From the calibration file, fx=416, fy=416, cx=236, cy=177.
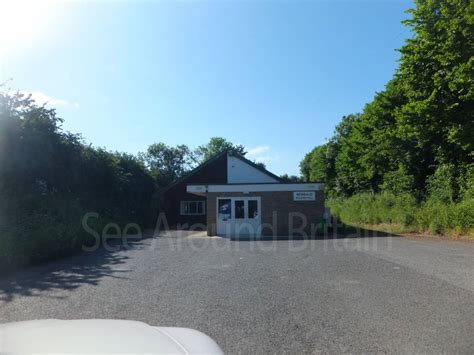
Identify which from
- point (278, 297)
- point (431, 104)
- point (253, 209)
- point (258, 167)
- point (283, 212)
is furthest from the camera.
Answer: point (258, 167)

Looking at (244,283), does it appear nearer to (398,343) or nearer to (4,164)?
(398,343)

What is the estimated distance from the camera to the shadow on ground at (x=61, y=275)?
8.88m

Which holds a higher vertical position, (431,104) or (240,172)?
(431,104)

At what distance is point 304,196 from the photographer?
23.8 m

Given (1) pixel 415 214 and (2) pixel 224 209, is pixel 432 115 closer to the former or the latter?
(1) pixel 415 214

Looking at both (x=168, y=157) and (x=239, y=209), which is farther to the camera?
(x=168, y=157)

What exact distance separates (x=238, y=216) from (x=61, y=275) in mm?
14420

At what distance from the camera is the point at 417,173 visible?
100 feet

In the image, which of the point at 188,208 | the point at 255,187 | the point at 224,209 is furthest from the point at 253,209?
the point at 188,208

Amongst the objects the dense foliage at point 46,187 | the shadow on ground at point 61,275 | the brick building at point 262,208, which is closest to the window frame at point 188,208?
the dense foliage at point 46,187

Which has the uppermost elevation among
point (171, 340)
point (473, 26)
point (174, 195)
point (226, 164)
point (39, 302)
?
point (473, 26)

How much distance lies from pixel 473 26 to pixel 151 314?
18.2 metres

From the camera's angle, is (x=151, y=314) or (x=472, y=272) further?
(x=472, y=272)

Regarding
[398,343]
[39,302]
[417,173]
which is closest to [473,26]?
[417,173]
